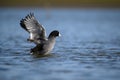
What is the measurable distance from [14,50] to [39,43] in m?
2.03

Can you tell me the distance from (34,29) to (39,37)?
0.28 meters

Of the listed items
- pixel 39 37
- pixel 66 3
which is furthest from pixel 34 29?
pixel 66 3

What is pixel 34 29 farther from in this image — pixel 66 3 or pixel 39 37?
pixel 66 3

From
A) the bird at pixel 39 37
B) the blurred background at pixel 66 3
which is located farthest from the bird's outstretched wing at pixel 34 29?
the blurred background at pixel 66 3

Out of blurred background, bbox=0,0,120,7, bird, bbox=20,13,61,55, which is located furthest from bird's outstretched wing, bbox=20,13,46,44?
blurred background, bbox=0,0,120,7

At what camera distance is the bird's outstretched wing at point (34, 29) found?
1495cm

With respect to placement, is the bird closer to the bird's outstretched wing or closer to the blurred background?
the bird's outstretched wing

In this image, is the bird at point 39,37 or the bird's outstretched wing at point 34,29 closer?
the bird at point 39,37

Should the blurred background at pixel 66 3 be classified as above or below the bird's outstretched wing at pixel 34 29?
above

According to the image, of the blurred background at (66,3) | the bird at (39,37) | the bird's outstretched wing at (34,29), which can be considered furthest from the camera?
the blurred background at (66,3)

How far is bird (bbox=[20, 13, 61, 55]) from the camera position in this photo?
48.4 ft

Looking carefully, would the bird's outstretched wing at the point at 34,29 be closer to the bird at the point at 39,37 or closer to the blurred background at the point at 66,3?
the bird at the point at 39,37

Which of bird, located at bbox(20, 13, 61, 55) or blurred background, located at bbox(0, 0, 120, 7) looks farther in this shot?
blurred background, located at bbox(0, 0, 120, 7)

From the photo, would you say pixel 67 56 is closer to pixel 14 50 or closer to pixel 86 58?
pixel 86 58
